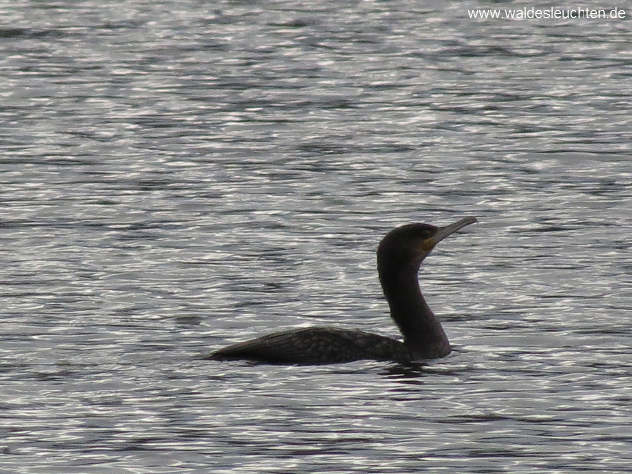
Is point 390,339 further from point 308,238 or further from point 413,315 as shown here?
point 308,238

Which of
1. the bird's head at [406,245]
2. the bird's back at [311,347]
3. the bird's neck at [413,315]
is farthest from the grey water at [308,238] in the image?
the bird's head at [406,245]

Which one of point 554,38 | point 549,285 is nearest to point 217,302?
point 549,285

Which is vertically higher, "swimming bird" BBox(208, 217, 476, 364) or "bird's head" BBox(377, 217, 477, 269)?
"bird's head" BBox(377, 217, 477, 269)

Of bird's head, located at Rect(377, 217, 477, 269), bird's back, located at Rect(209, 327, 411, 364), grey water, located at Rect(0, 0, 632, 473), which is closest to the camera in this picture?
grey water, located at Rect(0, 0, 632, 473)

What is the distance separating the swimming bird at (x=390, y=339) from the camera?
15.2 meters

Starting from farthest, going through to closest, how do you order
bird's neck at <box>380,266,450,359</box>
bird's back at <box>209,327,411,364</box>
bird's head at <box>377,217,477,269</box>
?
1. bird's head at <box>377,217,477,269</box>
2. bird's neck at <box>380,266,450,359</box>
3. bird's back at <box>209,327,411,364</box>

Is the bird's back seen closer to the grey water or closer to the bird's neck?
the grey water

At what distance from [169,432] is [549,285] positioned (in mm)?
6201

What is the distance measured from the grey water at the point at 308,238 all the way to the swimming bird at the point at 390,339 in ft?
0.79

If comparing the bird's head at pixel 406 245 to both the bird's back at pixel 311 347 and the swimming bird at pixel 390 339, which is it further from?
the bird's back at pixel 311 347

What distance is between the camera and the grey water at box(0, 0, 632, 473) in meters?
13.3

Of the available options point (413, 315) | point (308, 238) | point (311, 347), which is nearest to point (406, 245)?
point (413, 315)

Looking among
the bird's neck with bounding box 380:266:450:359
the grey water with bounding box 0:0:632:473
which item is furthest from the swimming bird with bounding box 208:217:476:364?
the grey water with bounding box 0:0:632:473

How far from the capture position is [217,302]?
1783cm
